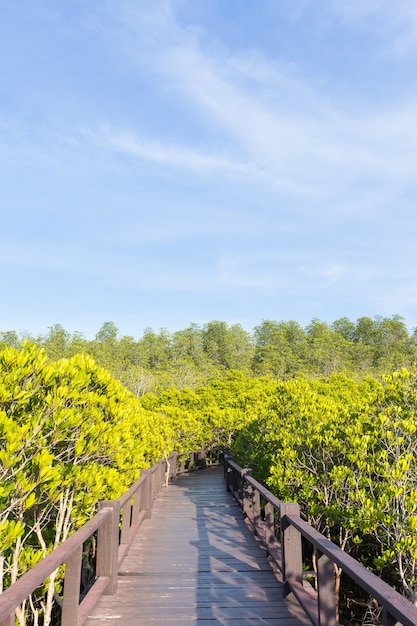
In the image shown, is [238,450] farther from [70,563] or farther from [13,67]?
[13,67]

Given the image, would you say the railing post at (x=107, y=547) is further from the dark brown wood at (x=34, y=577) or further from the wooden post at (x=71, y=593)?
the wooden post at (x=71, y=593)

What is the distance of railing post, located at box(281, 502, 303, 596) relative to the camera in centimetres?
400

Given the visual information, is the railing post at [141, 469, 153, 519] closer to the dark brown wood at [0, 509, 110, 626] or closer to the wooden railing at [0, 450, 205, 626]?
the wooden railing at [0, 450, 205, 626]

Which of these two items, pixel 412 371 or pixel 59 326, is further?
pixel 59 326

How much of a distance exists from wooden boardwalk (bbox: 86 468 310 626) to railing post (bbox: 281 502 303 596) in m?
0.22

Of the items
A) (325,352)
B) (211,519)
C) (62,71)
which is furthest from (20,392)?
(325,352)

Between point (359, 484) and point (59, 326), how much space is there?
67381mm

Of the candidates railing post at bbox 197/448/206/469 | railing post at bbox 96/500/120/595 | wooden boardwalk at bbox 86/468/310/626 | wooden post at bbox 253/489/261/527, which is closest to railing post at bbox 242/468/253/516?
wooden boardwalk at bbox 86/468/310/626

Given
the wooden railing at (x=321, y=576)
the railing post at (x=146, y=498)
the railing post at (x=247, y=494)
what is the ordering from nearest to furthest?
the wooden railing at (x=321, y=576)
the railing post at (x=247, y=494)
the railing post at (x=146, y=498)

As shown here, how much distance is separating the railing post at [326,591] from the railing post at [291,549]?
1.07 metres

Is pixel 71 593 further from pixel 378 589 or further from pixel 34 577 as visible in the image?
pixel 378 589

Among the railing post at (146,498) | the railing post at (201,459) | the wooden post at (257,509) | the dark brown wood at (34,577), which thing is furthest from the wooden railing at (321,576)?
the railing post at (201,459)

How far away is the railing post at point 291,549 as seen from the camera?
400 cm

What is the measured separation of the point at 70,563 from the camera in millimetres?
3055
